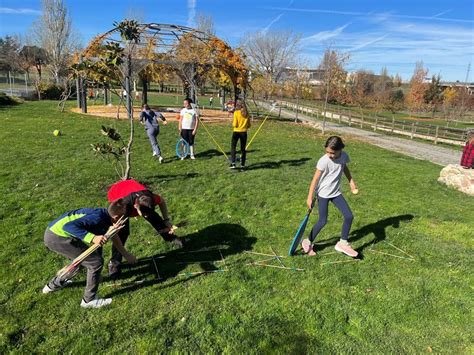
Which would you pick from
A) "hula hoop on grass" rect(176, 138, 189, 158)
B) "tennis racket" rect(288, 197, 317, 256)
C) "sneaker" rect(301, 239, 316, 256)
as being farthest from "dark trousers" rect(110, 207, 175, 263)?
"hula hoop on grass" rect(176, 138, 189, 158)

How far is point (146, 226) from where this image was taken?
228 inches

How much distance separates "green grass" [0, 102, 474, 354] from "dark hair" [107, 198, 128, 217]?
1072 millimetres

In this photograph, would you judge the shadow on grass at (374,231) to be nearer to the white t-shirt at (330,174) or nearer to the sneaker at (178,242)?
the white t-shirt at (330,174)

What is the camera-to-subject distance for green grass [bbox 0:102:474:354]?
3510 mm

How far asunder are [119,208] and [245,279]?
187 cm

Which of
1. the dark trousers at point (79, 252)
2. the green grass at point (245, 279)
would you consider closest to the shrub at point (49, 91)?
the green grass at point (245, 279)

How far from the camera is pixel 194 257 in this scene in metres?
4.98

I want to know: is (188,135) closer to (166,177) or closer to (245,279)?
(166,177)

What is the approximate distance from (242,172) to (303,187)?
187 centimetres

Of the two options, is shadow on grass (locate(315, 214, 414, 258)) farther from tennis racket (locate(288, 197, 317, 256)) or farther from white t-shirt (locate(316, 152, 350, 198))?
white t-shirt (locate(316, 152, 350, 198))

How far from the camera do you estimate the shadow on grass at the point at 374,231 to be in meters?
5.58

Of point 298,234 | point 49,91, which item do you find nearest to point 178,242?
point 298,234

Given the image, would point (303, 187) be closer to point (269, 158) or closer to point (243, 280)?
point (269, 158)

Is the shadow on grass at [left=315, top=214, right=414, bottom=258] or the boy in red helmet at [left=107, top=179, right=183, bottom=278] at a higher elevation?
the boy in red helmet at [left=107, top=179, right=183, bottom=278]
